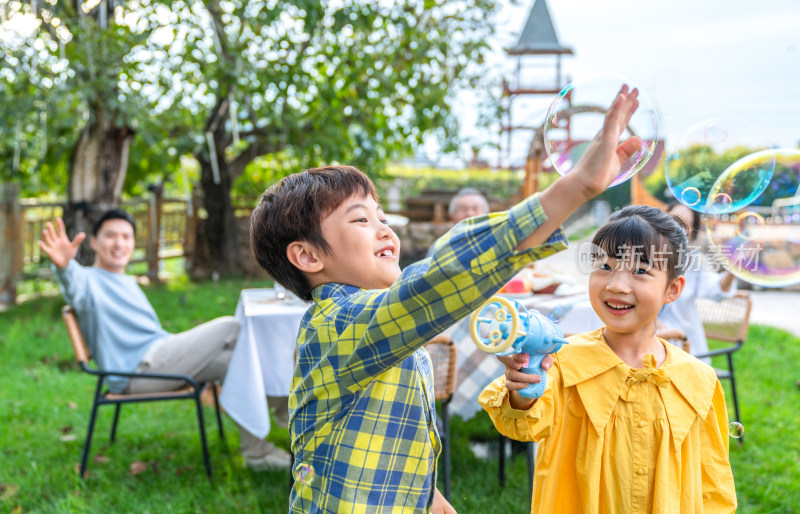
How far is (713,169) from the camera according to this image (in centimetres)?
215

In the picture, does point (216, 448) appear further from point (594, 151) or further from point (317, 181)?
point (594, 151)

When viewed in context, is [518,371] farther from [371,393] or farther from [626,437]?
[626,437]

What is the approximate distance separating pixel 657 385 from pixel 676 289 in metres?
0.26

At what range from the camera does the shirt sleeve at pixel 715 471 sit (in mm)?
1583

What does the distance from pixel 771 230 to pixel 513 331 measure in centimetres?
168

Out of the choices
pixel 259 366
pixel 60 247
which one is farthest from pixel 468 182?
pixel 60 247

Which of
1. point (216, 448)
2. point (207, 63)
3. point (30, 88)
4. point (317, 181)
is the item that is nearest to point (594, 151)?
point (317, 181)

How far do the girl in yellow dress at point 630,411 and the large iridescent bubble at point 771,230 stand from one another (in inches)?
30.5

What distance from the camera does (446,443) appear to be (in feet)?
9.91

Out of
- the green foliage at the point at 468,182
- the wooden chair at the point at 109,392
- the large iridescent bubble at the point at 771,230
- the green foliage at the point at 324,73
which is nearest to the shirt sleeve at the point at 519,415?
the large iridescent bubble at the point at 771,230

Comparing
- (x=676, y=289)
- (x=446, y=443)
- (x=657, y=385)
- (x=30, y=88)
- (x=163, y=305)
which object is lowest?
(x=163, y=305)

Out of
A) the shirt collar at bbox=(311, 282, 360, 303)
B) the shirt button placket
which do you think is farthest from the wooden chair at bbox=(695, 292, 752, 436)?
the shirt collar at bbox=(311, 282, 360, 303)

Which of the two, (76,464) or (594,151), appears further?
(76,464)

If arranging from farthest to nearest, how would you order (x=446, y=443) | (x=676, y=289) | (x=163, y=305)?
A: (x=163, y=305) < (x=446, y=443) < (x=676, y=289)
